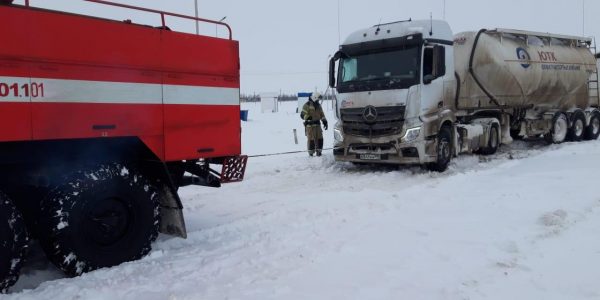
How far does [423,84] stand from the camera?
10469 millimetres

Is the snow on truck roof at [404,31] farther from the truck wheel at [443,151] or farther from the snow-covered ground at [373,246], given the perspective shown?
the snow-covered ground at [373,246]

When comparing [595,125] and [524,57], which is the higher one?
[524,57]

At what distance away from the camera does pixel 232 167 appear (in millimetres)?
5957

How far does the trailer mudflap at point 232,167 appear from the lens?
5930mm

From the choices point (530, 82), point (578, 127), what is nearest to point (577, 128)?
point (578, 127)

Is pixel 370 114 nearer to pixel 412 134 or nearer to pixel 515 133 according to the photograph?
pixel 412 134

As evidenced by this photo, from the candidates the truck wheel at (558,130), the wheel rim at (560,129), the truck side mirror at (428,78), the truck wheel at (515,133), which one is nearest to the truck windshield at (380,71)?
the truck side mirror at (428,78)

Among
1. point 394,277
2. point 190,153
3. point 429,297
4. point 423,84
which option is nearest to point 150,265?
point 190,153

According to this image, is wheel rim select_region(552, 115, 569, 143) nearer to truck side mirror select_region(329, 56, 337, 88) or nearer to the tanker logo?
the tanker logo

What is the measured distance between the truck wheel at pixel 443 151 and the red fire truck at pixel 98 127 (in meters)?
6.55

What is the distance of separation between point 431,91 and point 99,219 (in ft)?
25.5

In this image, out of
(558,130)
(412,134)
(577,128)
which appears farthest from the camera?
(577,128)

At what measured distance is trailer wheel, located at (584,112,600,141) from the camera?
57.0 ft

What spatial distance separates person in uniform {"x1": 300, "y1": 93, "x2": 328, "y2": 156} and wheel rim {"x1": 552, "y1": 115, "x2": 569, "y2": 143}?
24.3 ft
